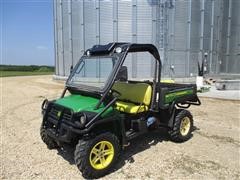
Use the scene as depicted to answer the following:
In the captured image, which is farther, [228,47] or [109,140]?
[228,47]

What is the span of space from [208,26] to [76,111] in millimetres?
16758

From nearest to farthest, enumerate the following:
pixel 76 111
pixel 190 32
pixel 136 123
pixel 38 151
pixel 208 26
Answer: pixel 76 111 < pixel 136 123 < pixel 38 151 < pixel 190 32 < pixel 208 26

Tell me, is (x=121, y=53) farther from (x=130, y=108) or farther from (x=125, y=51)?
(x=130, y=108)

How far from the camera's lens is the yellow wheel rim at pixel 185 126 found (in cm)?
525

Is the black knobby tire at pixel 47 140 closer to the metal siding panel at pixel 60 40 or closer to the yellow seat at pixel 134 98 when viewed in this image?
the yellow seat at pixel 134 98

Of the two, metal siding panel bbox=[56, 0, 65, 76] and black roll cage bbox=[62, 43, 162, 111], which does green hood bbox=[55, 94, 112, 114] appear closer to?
black roll cage bbox=[62, 43, 162, 111]

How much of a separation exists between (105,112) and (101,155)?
66 cm

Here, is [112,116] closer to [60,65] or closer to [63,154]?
[63,154]

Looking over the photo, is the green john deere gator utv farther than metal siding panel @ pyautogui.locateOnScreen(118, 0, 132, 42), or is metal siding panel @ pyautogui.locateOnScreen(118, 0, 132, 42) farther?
metal siding panel @ pyautogui.locateOnScreen(118, 0, 132, 42)

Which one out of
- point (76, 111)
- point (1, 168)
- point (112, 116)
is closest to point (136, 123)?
point (112, 116)

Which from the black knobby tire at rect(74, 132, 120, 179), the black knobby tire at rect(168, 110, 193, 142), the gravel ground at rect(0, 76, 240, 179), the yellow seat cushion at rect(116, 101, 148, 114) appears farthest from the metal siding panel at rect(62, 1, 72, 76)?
the black knobby tire at rect(74, 132, 120, 179)

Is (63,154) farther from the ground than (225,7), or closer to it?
closer to it

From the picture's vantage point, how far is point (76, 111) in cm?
360

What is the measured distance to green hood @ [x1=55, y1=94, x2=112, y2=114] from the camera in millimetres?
3658
